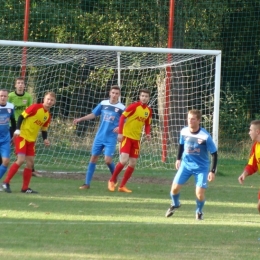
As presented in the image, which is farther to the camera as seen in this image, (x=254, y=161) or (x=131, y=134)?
(x=131, y=134)

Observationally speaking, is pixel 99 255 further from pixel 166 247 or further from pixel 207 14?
pixel 207 14

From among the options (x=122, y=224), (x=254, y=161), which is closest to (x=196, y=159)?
(x=254, y=161)

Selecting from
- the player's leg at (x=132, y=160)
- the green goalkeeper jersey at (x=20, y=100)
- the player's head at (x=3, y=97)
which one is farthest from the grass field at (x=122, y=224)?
the player's head at (x=3, y=97)

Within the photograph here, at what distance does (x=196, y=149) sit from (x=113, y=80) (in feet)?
25.8

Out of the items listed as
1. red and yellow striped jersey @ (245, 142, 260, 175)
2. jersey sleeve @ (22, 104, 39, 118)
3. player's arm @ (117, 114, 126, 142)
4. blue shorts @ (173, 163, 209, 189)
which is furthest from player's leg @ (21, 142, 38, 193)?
red and yellow striped jersey @ (245, 142, 260, 175)

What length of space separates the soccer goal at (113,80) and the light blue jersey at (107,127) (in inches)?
81.5

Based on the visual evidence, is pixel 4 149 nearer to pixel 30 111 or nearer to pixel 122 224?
pixel 30 111

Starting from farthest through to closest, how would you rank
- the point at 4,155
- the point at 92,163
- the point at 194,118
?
the point at 92,163 → the point at 4,155 → the point at 194,118

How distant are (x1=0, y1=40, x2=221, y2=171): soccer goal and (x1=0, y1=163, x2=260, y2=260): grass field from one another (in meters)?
2.49

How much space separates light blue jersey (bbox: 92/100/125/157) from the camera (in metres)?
13.4

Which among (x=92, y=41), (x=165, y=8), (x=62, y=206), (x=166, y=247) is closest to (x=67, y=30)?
(x=92, y=41)

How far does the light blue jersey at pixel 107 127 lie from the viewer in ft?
44.0

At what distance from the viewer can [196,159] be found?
10117 mm

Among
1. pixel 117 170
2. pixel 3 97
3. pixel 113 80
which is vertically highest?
pixel 113 80
